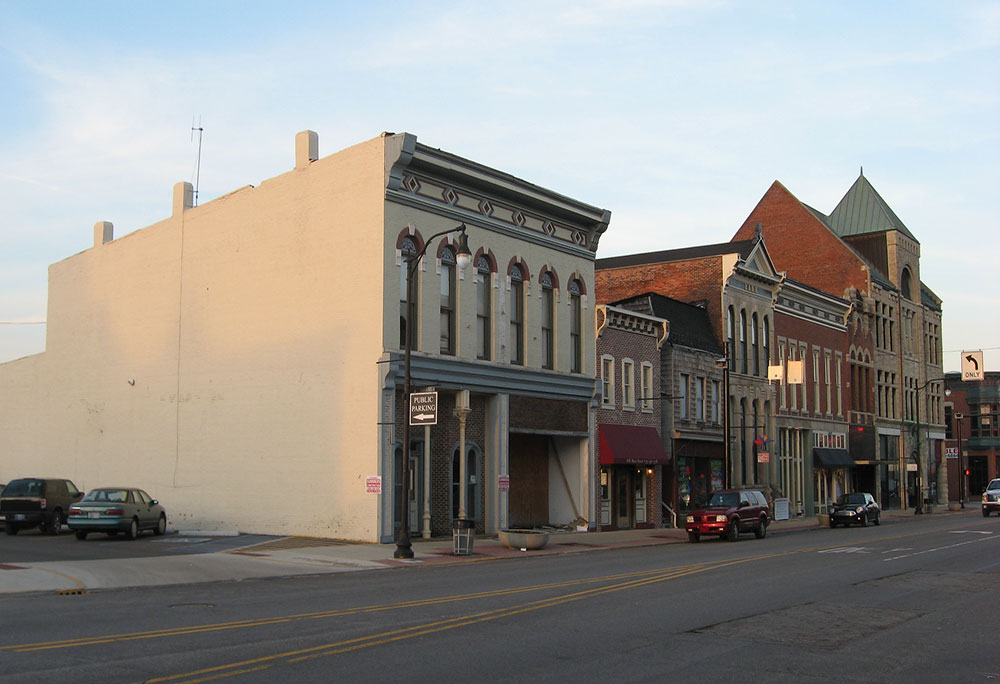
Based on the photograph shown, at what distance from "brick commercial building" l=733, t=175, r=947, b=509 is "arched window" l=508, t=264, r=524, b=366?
33.7 meters

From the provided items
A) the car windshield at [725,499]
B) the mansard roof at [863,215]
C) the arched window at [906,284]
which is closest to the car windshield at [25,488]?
the car windshield at [725,499]

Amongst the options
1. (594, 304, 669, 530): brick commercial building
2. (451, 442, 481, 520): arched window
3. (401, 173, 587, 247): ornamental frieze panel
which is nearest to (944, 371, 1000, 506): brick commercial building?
(594, 304, 669, 530): brick commercial building

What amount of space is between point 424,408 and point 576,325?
40.9ft

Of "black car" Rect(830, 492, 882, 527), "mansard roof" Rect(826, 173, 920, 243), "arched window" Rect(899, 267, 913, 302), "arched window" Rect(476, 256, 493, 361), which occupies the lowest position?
"black car" Rect(830, 492, 882, 527)

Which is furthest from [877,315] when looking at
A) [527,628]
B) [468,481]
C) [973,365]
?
[527,628]

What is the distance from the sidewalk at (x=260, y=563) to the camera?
18000 mm

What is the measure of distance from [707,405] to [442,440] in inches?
695

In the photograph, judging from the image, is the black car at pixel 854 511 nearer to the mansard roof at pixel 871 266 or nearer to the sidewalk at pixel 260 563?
the sidewalk at pixel 260 563

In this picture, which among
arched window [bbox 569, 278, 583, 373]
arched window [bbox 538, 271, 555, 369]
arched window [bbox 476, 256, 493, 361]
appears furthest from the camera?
arched window [bbox 569, 278, 583, 373]

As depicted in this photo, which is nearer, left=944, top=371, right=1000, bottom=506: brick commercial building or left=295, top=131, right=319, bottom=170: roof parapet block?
left=295, top=131, right=319, bottom=170: roof parapet block

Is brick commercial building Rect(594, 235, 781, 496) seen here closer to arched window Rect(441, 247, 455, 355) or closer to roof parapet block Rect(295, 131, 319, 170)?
arched window Rect(441, 247, 455, 355)

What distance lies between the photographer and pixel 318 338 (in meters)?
30.2

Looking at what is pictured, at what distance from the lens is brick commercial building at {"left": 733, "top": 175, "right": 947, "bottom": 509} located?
6359 centimetres

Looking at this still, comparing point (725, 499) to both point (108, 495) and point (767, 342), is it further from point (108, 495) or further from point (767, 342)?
point (108, 495)
